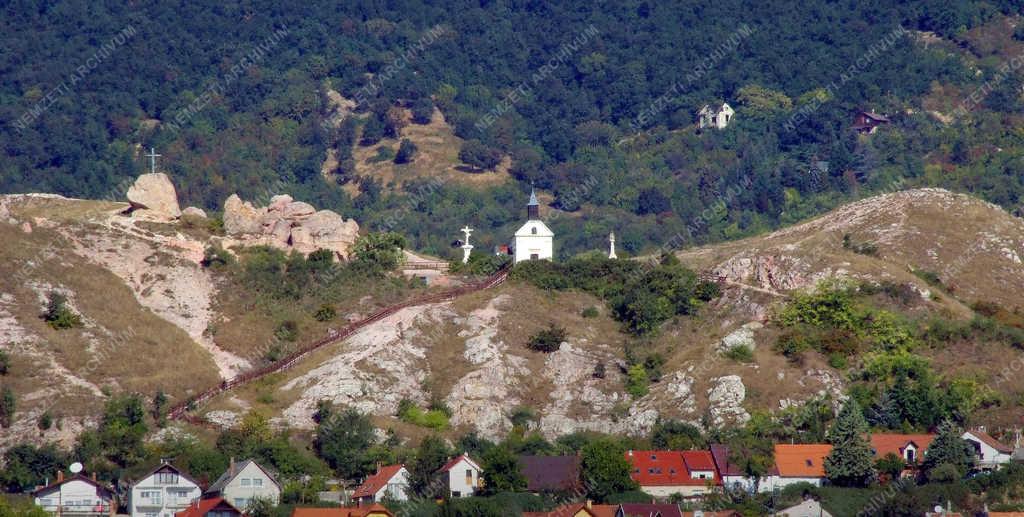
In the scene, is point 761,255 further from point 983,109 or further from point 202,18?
point 202,18

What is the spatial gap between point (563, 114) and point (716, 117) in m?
15.7

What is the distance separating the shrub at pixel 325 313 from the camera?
10362 centimetres

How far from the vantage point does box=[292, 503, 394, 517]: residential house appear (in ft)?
258

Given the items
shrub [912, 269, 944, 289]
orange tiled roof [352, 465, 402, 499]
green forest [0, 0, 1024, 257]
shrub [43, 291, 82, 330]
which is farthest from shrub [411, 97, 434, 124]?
orange tiled roof [352, 465, 402, 499]

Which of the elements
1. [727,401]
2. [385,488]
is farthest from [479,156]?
[385,488]

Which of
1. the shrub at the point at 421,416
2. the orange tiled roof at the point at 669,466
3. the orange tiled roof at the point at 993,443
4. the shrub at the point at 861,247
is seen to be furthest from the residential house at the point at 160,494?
the shrub at the point at 861,247

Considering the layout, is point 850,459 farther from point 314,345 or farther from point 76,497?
point 76,497

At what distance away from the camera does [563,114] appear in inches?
7411

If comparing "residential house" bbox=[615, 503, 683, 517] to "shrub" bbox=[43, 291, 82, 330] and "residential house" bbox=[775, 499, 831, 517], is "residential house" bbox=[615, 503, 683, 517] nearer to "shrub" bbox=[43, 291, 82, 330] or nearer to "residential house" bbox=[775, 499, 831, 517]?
"residential house" bbox=[775, 499, 831, 517]

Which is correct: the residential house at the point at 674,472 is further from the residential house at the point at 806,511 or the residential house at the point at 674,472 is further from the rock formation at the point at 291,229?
the rock formation at the point at 291,229

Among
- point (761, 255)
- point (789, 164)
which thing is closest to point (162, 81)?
point (789, 164)

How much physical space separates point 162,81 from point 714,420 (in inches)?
4159

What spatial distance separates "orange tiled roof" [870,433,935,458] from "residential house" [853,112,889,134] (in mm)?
82352

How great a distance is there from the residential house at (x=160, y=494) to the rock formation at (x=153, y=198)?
3126cm
